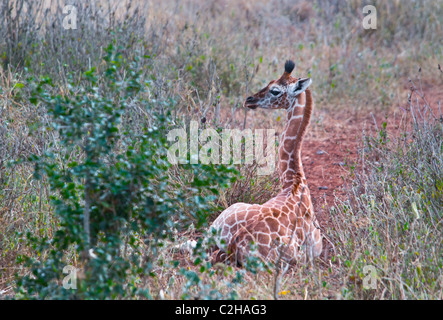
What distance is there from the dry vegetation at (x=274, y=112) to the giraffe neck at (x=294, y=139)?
478 millimetres

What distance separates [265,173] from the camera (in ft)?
17.7

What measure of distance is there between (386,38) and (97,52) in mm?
6076

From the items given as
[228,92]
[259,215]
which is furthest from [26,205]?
[228,92]

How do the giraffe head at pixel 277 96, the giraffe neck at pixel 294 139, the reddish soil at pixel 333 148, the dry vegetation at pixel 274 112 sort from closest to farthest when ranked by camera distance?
the dry vegetation at pixel 274 112, the giraffe neck at pixel 294 139, the giraffe head at pixel 277 96, the reddish soil at pixel 333 148

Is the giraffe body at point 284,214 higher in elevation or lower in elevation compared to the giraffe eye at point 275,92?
lower

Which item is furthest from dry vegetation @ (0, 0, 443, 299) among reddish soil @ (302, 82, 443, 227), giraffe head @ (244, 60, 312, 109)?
giraffe head @ (244, 60, 312, 109)

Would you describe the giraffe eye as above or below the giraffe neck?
above

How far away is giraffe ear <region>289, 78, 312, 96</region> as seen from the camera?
15.6 ft

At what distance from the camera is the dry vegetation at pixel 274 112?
370 cm

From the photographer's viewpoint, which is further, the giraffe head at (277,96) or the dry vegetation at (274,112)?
the giraffe head at (277,96)

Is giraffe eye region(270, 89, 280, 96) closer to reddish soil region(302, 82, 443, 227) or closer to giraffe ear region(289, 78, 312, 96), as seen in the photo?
giraffe ear region(289, 78, 312, 96)

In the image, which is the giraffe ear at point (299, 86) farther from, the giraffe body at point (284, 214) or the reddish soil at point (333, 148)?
the reddish soil at point (333, 148)

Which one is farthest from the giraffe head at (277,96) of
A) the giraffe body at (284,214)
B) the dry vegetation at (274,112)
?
the dry vegetation at (274,112)

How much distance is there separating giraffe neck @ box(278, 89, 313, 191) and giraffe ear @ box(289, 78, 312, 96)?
83mm
